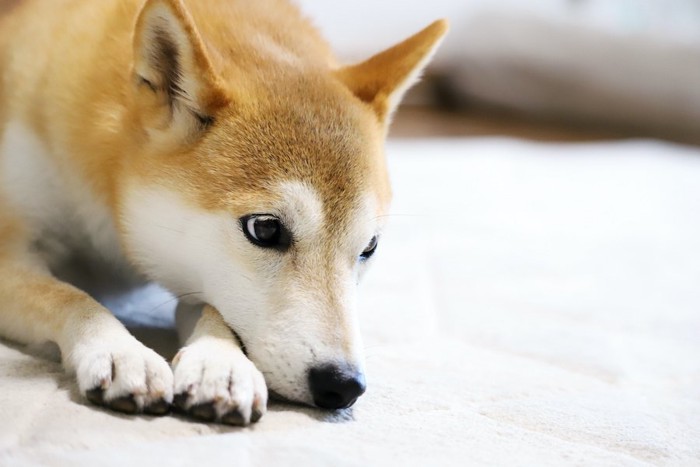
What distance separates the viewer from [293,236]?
4.50ft

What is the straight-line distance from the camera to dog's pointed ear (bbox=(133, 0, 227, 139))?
4.45 ft

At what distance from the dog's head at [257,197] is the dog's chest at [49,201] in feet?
0.48

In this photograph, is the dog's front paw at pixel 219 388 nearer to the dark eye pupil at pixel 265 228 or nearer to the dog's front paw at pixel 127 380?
the dog's front paw at pixel 127 380

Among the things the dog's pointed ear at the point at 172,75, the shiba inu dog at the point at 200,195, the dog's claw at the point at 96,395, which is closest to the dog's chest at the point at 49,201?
the shiba inu dog at the point at 200,195

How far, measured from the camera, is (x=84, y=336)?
1.32 meters

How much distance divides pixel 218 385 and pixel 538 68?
444cm

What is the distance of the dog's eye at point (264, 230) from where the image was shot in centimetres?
136

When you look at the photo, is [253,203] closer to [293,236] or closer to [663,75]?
[293,236]

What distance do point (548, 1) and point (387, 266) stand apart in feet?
13.8

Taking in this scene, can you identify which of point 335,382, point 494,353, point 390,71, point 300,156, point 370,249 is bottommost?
point 494,353

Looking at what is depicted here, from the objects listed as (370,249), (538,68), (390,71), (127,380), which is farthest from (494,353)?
(538,68)

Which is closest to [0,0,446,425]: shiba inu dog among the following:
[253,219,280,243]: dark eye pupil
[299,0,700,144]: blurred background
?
[253,219,280,243]: dark eye pupil

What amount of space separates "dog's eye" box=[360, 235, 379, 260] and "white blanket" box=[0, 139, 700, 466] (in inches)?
8.6

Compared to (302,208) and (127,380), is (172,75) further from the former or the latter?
(127,380)
